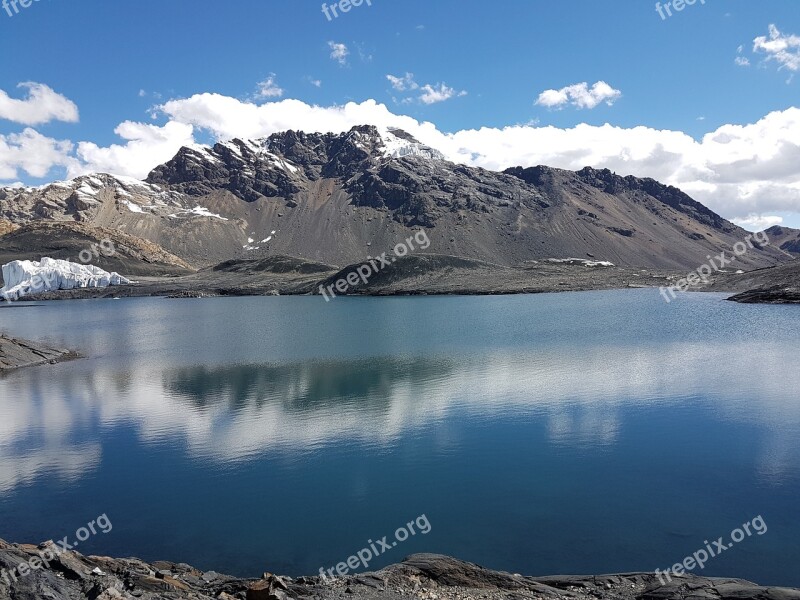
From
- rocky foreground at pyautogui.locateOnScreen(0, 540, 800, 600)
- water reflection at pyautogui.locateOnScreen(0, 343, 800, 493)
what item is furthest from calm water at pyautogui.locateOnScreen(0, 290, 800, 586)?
rocky foreground at pyautogui.locateOnScreen(0, 540, 800, 600)

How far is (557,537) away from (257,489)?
14.4m

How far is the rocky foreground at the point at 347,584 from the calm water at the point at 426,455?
210 cm

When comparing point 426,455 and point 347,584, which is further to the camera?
point 426,455

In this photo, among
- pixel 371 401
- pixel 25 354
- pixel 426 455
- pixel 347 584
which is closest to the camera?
pixel 347 584

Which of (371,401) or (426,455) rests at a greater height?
(371,401)

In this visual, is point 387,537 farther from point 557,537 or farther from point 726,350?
point 726,350

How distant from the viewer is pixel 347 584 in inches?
642

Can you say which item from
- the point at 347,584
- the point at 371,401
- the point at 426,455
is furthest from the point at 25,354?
the point at 347,584

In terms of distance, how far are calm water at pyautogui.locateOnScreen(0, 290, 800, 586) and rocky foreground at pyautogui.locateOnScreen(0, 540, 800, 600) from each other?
210cm

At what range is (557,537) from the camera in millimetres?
20297

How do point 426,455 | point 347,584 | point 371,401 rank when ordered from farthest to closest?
point 371,401, point 426,455, point 347,584

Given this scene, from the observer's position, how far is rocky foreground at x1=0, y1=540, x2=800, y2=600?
547 inches

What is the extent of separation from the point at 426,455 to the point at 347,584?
14.0 metres

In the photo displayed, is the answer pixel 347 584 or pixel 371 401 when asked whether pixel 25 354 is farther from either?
pixel 347 584
